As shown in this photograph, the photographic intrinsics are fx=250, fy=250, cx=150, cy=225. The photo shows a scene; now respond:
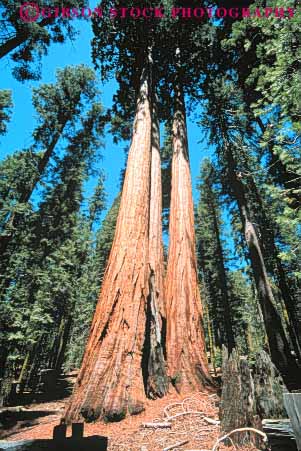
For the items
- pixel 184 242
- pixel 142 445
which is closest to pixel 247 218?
pixel 184 242

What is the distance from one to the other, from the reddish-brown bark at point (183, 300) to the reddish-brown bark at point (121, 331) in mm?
952

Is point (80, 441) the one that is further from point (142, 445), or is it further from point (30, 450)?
point (142, 445)

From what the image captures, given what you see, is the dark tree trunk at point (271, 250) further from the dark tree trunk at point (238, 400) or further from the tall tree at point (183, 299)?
the dark tree trunk at point (238, 400)

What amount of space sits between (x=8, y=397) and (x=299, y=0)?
1373cm

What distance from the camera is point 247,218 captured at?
8.81 metres

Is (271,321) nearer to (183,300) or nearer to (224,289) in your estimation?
(183,300)

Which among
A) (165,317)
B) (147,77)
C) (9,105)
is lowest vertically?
(165,317)

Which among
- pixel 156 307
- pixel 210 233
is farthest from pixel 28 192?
pixel 210 233

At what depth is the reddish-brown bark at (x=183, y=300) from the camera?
429cm

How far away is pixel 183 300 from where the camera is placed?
4.95 m

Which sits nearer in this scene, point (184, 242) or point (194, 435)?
point (194, 435)

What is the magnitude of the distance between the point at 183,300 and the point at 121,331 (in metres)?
1.72

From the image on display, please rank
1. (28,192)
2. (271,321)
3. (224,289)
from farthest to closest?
(224,289) → (28,192) → (271,321)

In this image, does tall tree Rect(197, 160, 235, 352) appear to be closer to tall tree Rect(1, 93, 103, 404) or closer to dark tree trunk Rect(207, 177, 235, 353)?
dark tree trunk Rect(207, 177, 235, 353)
